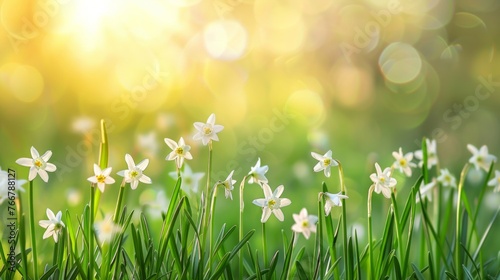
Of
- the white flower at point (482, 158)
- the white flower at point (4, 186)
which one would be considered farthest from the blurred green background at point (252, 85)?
the white flower at point (4, 186)

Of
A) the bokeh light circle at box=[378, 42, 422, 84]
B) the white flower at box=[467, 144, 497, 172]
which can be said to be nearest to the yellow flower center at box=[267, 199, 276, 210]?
the white flower at box=[467, 144, 497, 172]

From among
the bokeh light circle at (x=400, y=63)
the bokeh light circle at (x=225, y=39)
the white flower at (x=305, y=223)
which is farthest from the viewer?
the bokeh light circle at (x=400, y=63)

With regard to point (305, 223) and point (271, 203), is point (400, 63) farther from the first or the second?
point (271, 203)

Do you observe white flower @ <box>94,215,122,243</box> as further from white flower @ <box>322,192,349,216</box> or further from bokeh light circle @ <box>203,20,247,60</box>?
bokeh light circle @ <box>203,20,247,60</box>

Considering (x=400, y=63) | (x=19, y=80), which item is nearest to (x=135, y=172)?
(x=19, y=80)

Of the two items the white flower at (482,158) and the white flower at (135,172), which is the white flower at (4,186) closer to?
the white flower at (135,172)

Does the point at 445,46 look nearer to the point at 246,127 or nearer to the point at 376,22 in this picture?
the point at 376,22
